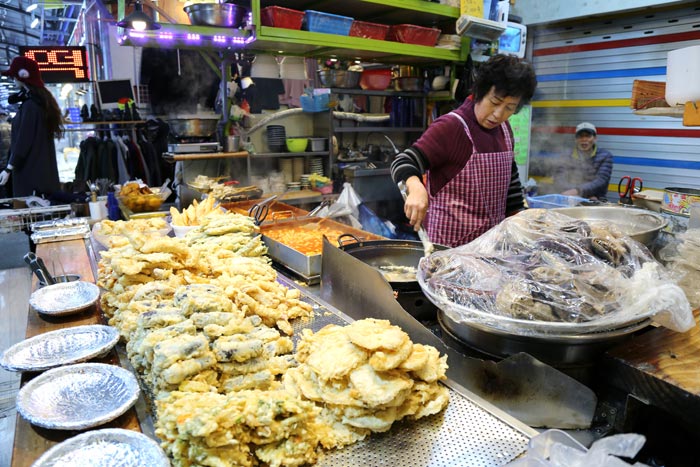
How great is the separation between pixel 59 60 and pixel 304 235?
7.04 metres

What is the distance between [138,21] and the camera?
387 cm

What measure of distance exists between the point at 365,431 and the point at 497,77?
89.9 inches

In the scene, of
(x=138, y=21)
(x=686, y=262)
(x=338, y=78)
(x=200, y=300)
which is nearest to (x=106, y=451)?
(x=200, y=300)

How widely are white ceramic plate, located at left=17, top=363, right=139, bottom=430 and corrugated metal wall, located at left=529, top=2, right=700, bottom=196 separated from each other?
23.4 ft

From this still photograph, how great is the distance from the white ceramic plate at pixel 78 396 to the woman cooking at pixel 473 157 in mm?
1818

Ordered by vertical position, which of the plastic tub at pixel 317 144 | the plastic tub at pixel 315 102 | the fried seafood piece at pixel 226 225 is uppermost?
the plastic tub at pixel 315 102

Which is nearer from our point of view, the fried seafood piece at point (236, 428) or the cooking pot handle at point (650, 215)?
the fried seafood piece at point (236, 428)

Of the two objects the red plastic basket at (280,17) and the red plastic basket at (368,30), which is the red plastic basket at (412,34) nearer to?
the red plastic basket at (368,30)

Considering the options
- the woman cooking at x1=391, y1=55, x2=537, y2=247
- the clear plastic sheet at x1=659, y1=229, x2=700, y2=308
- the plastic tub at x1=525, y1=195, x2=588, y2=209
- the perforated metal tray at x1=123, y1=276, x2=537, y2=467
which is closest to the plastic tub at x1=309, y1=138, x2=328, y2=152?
the plastic tub at x1=525, y1=195, x2=588, y2=209

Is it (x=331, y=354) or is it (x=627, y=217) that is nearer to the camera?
(x=331, y=354)

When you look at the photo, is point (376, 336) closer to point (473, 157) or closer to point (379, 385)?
point (379, 385)

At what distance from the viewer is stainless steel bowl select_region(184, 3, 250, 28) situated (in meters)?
4.45

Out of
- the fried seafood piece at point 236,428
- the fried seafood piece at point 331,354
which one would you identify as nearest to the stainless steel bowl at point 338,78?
the fried seafood piece at point 331,354

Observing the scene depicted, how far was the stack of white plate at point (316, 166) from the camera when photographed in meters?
6.16
